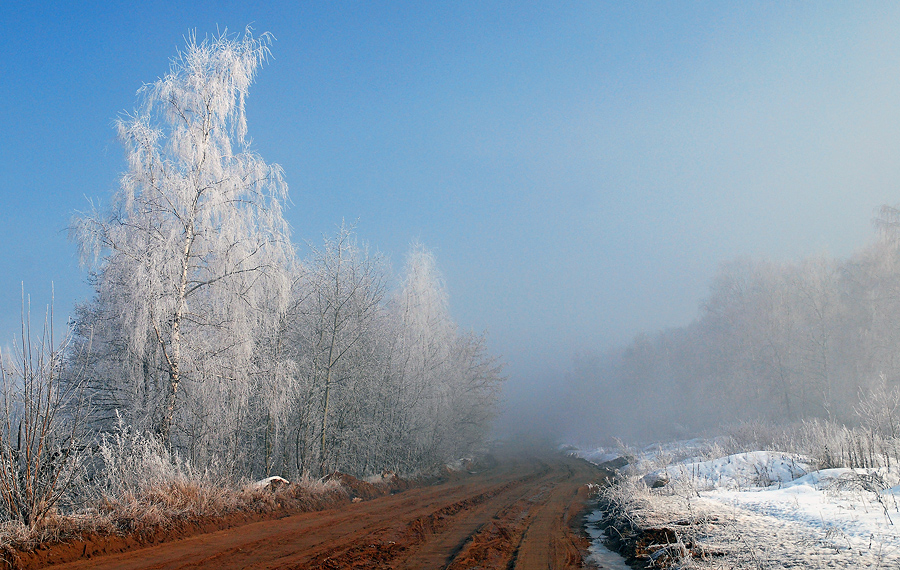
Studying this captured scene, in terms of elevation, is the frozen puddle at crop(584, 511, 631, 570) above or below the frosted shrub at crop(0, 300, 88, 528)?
below

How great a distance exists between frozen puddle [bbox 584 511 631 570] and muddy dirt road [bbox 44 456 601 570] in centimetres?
22

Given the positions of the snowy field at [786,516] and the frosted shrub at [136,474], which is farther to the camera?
the frosted shrub at [136,474]

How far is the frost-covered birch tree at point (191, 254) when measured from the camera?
1065 cm

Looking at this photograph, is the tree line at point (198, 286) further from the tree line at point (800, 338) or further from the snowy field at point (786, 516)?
the tree line at point (800, 338)

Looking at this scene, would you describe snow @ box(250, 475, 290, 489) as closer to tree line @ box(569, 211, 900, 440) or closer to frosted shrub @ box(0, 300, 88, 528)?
frosted shrub @ box(0, 300, 88, 528)

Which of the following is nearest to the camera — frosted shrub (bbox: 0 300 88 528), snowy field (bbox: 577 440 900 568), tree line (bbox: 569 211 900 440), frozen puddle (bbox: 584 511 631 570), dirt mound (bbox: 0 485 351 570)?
snowy field (bbox: 577 440 900 568)

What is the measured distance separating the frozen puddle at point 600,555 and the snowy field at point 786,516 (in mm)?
Answer: 789

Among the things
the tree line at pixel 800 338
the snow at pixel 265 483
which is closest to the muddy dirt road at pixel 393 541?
the snow at pixel 265 483

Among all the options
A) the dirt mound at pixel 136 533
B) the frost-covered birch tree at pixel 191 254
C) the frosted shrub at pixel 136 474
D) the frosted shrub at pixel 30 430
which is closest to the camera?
the dirt mound at pixel 136 533

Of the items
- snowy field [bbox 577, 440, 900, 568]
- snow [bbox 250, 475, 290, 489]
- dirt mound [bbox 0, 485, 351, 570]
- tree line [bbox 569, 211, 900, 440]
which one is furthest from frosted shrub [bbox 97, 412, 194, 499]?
tree line [bbox 569, 211, 900, 440]

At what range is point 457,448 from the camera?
96.8ft

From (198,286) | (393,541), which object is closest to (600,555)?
(393,541)

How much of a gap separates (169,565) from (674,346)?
58950 mm

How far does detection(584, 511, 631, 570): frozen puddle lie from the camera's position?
654 cm
